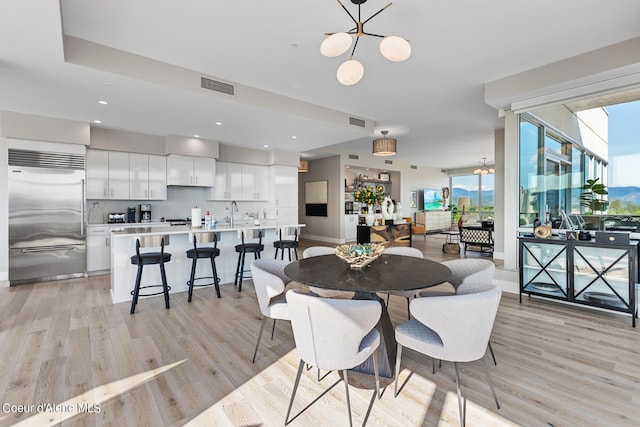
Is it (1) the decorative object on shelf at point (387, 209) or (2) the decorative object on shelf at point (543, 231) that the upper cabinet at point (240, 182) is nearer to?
(1) the decorative object on shelf at point (387, 209)

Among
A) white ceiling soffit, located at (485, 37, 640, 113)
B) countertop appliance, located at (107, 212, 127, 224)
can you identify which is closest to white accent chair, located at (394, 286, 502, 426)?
white ceiling soffit, located at (485, 37, 640, 113)

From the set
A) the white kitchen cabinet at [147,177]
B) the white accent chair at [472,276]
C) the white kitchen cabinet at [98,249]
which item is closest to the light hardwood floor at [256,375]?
the white accent chair at [472,276]

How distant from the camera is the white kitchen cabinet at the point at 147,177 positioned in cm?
600

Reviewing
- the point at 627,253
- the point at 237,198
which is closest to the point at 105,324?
the point at 237,198

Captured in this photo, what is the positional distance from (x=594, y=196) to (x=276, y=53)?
4537mm

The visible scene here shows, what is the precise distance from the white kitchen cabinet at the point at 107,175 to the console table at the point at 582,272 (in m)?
6.80

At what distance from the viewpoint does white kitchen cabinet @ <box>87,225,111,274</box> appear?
540 centimetres

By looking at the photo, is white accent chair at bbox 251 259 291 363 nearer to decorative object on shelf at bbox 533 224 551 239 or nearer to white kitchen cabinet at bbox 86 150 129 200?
decorative object on shelf at bbox 533 224 551 239

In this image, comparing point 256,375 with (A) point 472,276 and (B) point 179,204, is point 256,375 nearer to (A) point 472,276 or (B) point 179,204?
(A) point 472,276

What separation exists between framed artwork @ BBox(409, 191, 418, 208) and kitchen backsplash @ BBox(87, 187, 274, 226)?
264 inches

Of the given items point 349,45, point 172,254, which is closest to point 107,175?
point 172,254

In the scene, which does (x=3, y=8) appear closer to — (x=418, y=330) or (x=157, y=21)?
(x=157, y=21)

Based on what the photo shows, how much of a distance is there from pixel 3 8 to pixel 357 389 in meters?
3.71

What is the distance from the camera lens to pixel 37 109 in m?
4.56
